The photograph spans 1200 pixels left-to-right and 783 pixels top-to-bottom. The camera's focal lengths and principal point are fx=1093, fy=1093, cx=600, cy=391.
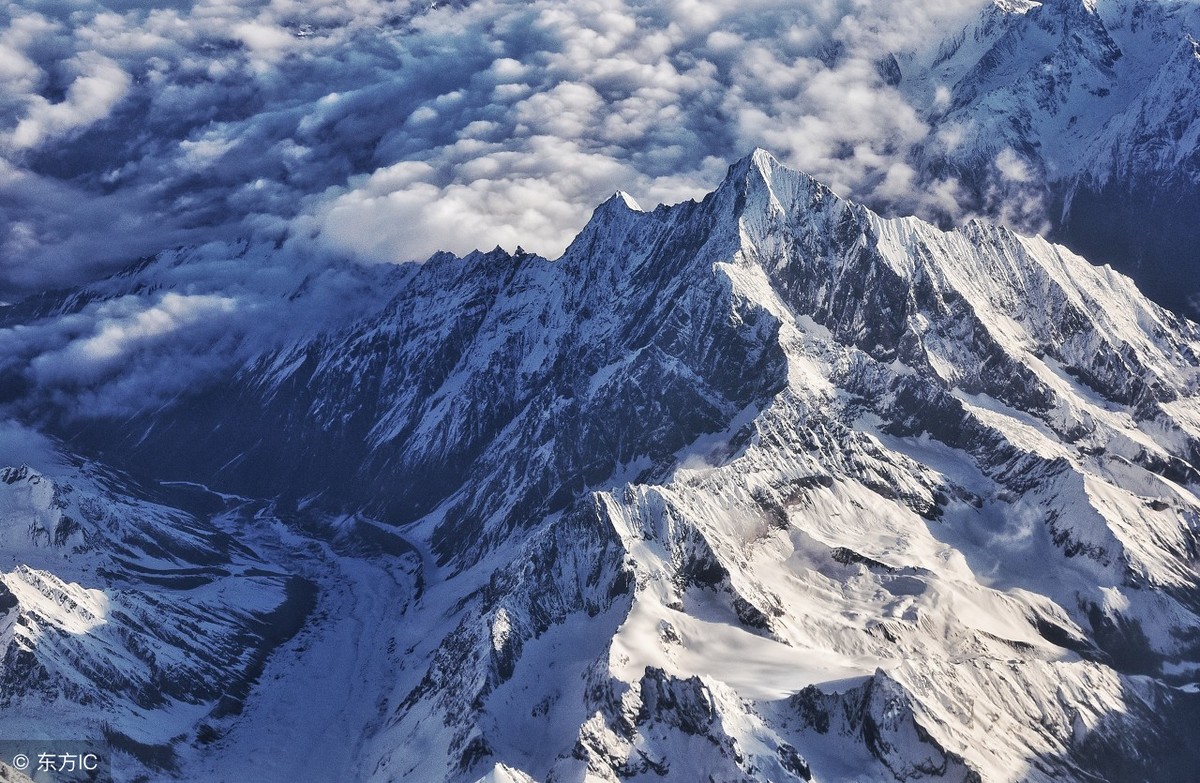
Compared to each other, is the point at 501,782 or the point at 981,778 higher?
the point at 981,778

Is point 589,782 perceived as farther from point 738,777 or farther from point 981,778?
point 981,778

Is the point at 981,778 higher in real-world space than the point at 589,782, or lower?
higher

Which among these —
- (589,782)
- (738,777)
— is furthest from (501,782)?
(738,777)

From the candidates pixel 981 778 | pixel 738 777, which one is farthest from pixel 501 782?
pixel 981 778

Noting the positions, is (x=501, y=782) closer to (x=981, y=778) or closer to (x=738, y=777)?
(x=738, y=777)

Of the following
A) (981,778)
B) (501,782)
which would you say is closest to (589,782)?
(501,782)

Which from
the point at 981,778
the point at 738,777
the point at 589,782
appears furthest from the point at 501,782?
the point at 981,778

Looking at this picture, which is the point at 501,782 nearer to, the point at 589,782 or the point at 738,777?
the point at 589,782
